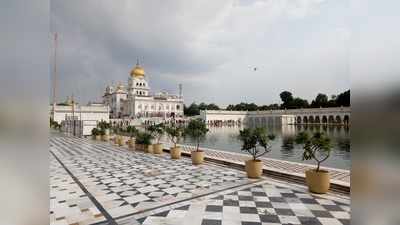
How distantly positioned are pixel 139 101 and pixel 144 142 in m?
42.0

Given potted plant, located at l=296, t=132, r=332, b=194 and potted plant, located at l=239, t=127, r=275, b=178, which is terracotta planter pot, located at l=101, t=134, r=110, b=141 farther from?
potted plant, located at l=296, t=132, r=332, b=194

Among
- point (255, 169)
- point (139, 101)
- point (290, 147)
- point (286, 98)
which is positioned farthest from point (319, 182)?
point (286, 98)

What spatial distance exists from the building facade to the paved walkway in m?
44.4

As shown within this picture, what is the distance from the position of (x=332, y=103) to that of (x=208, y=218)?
48.4m

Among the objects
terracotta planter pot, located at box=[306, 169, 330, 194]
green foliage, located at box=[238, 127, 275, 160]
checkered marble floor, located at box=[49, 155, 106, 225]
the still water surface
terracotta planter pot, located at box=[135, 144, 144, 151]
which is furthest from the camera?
terracotta planter pot, located at box=[135, 144, 144, 151]

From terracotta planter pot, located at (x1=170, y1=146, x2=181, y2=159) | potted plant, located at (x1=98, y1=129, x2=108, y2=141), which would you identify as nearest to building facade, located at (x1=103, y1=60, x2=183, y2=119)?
potted plant, located at (x1=98, y1=129, x2=108, y2=141)

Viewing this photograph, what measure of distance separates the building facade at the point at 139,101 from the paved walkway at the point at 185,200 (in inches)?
1747

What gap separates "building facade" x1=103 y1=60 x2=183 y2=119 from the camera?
168 ft

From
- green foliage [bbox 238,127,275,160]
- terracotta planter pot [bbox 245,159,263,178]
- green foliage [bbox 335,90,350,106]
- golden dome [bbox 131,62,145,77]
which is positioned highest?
golden dome [bbox 131,62,145,77]
